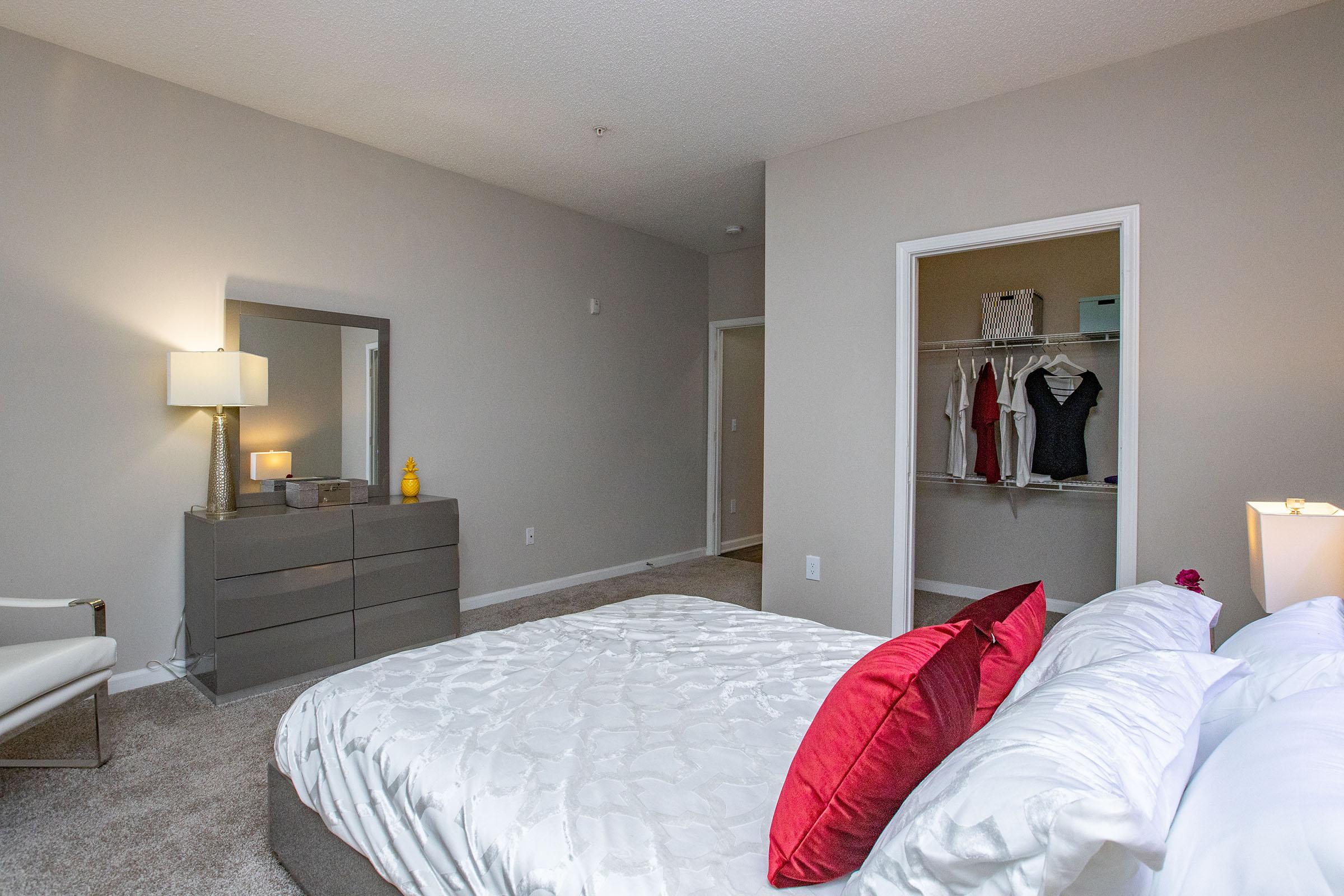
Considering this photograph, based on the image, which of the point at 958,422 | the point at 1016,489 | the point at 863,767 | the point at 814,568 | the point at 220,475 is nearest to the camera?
the point at 863,767

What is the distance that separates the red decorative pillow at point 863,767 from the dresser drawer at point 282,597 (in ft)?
9.02

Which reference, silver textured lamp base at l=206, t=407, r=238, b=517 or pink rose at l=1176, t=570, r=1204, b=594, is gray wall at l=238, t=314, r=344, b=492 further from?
pink rose at l=1176, t=570, r=1204, b=594

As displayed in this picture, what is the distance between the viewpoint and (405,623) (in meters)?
3.62

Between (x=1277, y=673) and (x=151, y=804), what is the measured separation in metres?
2.88

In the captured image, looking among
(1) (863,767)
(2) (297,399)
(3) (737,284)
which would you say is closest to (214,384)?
(2) (297,399)

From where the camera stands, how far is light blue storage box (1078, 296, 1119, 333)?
3.96 m

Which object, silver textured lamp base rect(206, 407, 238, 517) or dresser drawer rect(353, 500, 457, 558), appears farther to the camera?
dresser drawer rect(353, 500, 457, 558)

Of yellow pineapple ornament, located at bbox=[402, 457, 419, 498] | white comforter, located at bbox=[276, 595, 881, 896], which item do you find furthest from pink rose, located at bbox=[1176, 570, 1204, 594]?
yellow pineapple ornament, located at bbox=[402, 457, 419, 498]

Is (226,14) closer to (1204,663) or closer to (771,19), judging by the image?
(771,19)

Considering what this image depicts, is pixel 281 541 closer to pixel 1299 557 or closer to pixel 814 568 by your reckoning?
pixel 814 568

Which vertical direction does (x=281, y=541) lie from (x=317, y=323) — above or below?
below

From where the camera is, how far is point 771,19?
104 inches

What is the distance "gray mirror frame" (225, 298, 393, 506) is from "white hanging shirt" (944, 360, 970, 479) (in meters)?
3.43

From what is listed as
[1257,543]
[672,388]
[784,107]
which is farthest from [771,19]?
[672,388]
